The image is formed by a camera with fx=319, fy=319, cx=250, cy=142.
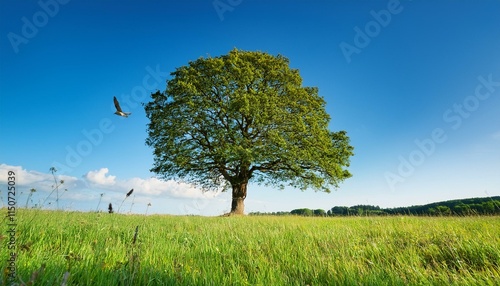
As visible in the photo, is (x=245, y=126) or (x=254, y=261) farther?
(x=245, y=126)

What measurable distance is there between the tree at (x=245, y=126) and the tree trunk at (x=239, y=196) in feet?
0.25

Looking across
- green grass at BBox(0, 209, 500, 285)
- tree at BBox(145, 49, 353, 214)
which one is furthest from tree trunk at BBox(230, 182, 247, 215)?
green grass at BBox(0, 209, 500, 285)

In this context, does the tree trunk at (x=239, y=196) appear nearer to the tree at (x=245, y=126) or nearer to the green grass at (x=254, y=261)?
the tree at (x=245, y=126)

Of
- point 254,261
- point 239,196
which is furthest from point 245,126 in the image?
point 254,261

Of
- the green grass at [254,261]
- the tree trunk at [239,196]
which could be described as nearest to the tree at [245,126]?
the tree trunk at [239,196]

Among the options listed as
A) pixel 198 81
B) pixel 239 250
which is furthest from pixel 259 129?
pixel 239 250

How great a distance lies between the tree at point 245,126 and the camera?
74.1 feet

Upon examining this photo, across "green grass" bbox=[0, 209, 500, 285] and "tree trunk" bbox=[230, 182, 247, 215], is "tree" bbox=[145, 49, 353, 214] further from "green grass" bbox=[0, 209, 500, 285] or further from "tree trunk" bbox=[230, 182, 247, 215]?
"green grass" bbox=[0, 209, 500, 285]

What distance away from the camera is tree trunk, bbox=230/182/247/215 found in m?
24.7

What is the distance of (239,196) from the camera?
25156 millimetres

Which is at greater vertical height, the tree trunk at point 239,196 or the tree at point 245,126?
the tree at point 245,126

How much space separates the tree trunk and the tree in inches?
3.1

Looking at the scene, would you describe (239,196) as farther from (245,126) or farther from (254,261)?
(254,261)

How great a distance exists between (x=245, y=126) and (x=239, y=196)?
5.54 m
